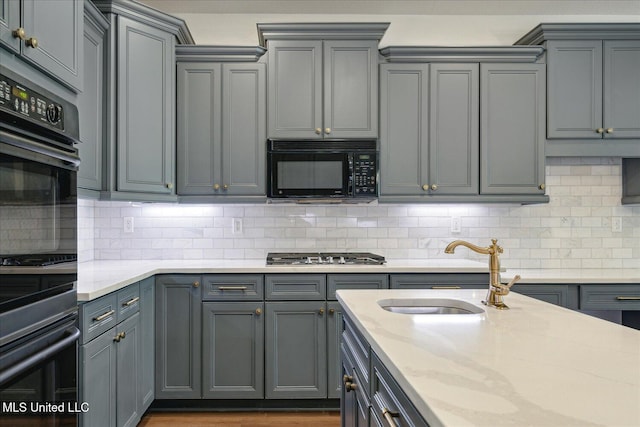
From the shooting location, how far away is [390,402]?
37.7 inches

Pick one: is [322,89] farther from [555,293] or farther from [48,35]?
[555,293]

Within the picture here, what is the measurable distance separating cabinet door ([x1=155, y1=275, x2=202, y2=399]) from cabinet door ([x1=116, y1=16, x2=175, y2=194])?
2.15ft

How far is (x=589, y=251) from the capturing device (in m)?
3.13

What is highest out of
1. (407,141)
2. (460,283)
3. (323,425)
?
(407,141)

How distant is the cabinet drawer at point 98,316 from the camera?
1655 millimetres

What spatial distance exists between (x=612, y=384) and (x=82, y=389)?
179cm

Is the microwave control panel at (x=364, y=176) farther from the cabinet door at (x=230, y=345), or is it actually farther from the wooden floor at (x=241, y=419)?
the wooden floor at (x=241, y=419)

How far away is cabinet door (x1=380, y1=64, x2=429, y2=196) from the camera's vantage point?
2832 mm

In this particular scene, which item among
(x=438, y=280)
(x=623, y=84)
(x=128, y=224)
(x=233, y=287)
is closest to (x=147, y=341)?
(x=233, y=287)

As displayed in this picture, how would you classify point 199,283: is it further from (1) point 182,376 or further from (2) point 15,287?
(2) point 15,287

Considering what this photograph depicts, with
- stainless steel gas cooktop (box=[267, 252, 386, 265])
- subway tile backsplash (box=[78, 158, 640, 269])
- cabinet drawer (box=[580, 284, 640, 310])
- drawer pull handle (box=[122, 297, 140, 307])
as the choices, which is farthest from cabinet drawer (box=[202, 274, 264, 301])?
cabinet drawer (box=[580, 284, 640, 310])

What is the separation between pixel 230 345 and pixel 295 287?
546 millimetres

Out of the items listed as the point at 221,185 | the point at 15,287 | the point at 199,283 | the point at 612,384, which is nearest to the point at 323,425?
the point at 199,283

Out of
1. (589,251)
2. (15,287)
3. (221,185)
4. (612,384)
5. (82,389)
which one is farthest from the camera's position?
(589,251)
